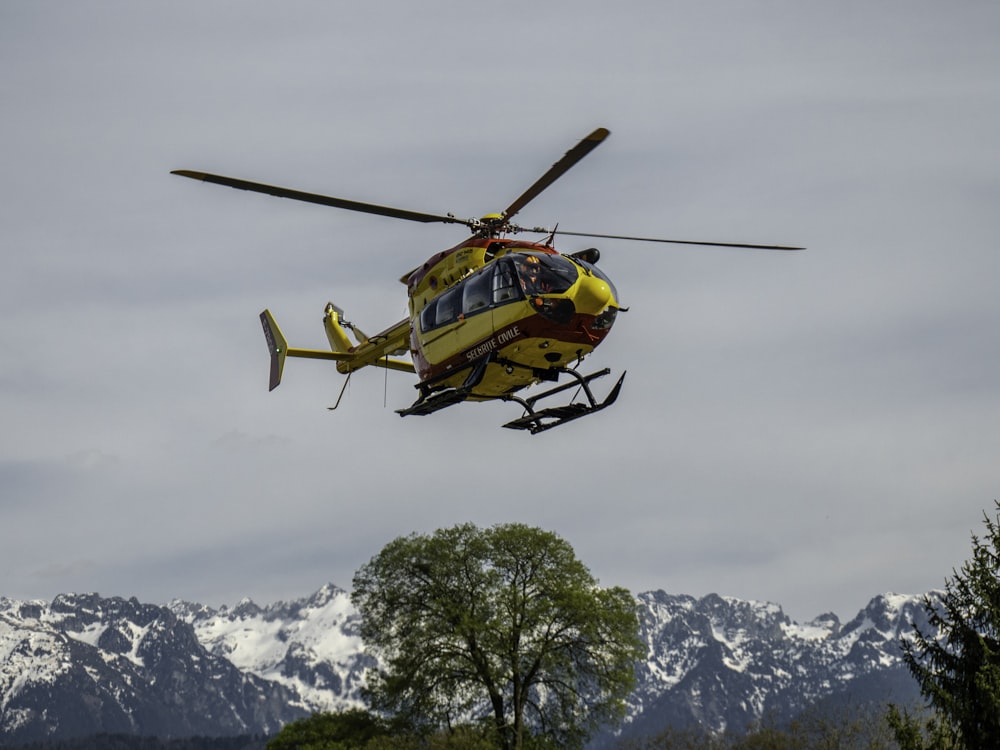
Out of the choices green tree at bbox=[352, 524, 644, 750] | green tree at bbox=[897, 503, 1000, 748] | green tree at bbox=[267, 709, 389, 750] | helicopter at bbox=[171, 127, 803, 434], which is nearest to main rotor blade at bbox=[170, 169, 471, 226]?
helicopter at bbox=[171, 127, 803, 434]

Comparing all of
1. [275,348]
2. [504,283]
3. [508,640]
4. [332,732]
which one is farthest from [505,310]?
[332,732]

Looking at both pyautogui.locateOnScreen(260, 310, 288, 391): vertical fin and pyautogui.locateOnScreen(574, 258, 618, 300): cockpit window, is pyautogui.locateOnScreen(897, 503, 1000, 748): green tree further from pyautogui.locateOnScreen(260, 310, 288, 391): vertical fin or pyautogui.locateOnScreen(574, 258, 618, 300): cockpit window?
pyautogui.locateOnScreen(260, 310, 288, 391): vertical fin

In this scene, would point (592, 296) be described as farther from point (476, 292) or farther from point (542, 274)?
point (476, 292)

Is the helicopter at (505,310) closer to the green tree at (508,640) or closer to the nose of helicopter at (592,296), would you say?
the nose of helicopter at (592,296)

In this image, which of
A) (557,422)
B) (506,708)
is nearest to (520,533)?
(506,708)

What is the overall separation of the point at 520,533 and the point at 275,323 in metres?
23.9

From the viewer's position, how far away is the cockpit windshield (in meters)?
30.6

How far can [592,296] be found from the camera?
102ft

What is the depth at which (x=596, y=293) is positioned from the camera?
3103cm

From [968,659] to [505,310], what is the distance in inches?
555

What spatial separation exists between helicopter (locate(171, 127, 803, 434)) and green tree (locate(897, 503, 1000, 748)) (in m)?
9.22

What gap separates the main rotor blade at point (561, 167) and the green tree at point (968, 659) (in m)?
13.7

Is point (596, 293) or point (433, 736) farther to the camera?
point (433, 736)

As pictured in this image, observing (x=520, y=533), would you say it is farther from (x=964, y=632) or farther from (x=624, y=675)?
(x=964, y=632)
